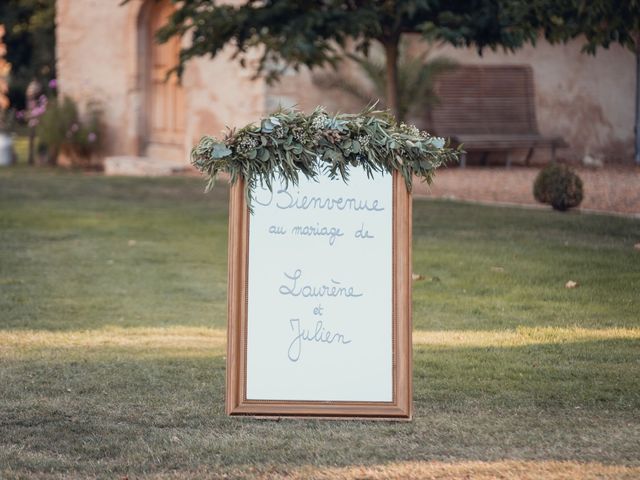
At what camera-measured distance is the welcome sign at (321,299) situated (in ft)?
15.9

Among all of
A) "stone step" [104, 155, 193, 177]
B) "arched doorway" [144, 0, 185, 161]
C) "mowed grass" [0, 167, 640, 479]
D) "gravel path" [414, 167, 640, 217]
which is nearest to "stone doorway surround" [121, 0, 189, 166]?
"arched doorway" [144, 0, 185, 161]

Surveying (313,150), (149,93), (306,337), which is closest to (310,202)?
(313,150)

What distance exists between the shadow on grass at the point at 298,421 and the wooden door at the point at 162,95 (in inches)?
583

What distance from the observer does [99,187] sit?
16641 mm

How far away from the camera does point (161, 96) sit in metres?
21.5

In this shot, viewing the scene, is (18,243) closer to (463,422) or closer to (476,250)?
(476,250)

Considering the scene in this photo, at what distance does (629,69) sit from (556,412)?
16447mm

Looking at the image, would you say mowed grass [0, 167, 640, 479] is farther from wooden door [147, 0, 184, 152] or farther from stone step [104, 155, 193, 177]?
wooden door [147, 0, 184, 152]

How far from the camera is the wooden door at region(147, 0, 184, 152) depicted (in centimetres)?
2111

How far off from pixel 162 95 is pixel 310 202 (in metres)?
17.0

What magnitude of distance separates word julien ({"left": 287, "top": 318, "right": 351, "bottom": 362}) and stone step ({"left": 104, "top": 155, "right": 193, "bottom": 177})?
1439 centimetres

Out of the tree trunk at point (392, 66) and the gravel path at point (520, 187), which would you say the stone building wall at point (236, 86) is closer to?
the gravel path at point (520, 187)

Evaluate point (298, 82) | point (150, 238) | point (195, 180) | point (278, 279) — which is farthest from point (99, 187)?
point (278, 279)

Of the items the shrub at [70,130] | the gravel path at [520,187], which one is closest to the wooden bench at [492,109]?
the gravel path at [520,187]
